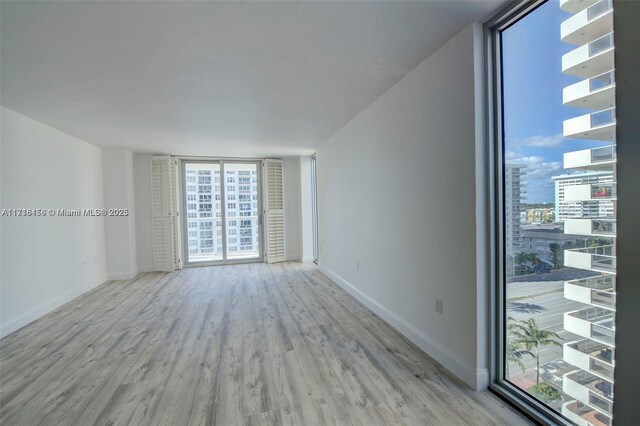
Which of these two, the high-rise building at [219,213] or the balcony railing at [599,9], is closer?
the balcony railing at [599,9]

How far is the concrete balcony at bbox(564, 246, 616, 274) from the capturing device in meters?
1.33

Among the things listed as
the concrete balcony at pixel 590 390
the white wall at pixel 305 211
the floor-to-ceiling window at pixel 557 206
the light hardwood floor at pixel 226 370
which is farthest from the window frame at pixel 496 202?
the white wall at pixel 305 211

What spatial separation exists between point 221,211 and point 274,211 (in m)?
1.15

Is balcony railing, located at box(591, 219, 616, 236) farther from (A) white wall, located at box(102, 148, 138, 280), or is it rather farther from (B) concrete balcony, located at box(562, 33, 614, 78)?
(A) white wall, located at box(102, 148, 138, 280)

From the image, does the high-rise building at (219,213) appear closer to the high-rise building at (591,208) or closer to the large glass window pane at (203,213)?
the large glass window pane at (203,213)

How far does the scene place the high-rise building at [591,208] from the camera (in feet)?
4.33

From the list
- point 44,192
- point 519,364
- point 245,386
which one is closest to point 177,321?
point 245,386

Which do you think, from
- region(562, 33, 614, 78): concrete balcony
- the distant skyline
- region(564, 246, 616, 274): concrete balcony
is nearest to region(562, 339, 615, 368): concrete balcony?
region(564, 246, 616, 274): concrete balcony

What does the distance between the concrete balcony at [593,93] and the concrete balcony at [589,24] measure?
20cm

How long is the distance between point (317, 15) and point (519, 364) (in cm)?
245

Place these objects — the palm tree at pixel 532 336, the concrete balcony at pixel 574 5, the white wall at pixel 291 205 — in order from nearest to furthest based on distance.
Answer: the concrete balcony at pixel 574 5 < the palm tree at pixel 532 336 < the white wall at pixel 291 205

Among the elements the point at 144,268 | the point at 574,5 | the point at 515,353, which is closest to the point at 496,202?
the point at 515,353

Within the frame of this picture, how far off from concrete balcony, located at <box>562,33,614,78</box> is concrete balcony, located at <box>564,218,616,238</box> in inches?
27.2

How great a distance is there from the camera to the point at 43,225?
11.6 feet
